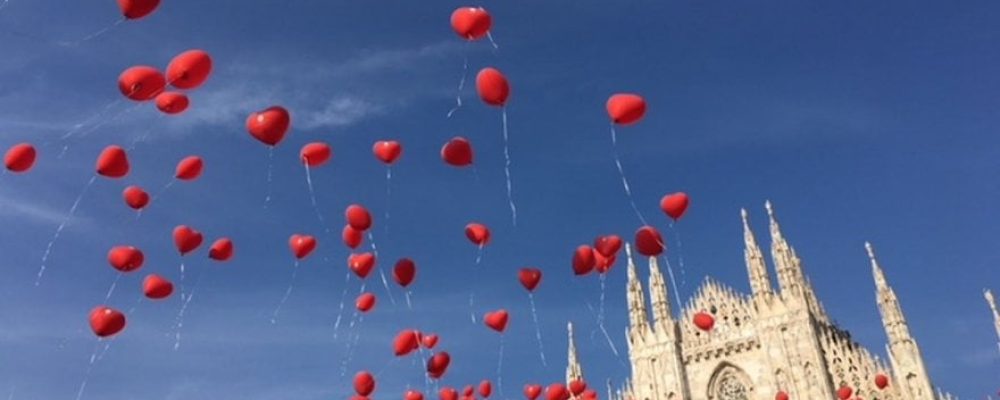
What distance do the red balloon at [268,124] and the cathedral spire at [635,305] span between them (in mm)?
30892

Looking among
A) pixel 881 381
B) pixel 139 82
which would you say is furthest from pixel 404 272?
pixel 881 381

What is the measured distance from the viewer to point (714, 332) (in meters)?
36.0

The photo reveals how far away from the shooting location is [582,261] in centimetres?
1220

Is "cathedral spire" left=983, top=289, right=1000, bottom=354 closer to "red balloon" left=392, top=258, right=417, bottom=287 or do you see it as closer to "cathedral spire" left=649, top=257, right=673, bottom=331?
"cathedral spire" left=649, top=257, right=673, bottom=331

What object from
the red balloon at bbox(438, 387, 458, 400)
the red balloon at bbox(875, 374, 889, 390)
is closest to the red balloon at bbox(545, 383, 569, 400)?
the red balloon at bbox(438, 387, 458, 400)

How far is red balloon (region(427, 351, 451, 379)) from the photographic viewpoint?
45.8ft

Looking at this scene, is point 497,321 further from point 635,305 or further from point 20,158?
point 635,305

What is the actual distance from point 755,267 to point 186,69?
32543 millimetres

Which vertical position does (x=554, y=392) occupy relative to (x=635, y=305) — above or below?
below

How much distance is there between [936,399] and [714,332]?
10.5 metres

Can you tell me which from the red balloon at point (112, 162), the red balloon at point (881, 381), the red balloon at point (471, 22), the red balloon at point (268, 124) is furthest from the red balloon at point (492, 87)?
the red balloon at point (881, 381)

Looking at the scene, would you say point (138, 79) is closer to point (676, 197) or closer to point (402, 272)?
point (402, 272)

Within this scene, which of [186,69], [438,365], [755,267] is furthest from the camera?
[755,267]

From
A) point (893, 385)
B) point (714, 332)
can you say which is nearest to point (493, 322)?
point (893, 385)
